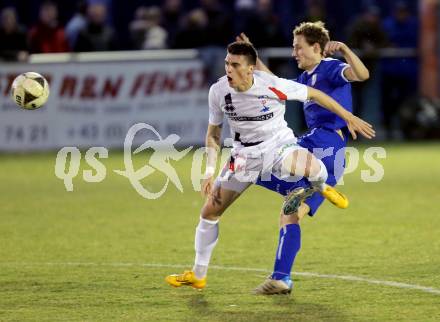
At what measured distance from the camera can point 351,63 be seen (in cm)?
840

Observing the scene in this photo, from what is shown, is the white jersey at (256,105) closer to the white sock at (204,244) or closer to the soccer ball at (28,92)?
the white sock at (204,244)

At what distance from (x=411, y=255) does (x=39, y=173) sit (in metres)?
8.28

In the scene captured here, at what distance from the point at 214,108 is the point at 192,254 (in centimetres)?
206

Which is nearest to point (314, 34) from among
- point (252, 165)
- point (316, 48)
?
point (316, 48)

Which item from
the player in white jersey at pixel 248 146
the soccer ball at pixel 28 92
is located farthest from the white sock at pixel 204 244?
the soccer ball at pixel 28 92

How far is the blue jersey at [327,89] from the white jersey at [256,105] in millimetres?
553

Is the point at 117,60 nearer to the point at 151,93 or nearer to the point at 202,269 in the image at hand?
the point at 151,93

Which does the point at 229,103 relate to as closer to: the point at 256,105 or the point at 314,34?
the point at 256,105

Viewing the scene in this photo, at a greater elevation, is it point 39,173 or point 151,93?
point 151,93

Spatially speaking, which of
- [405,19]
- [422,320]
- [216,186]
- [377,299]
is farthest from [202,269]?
[405,19]

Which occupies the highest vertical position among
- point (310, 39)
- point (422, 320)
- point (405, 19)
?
point (405, 19)

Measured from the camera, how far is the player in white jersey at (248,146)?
8.05 m

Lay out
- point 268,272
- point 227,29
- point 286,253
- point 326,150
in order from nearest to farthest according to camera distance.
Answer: point 286,253, point 326,150, point 268,272, point 227,29

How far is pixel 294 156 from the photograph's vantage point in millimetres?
8156
